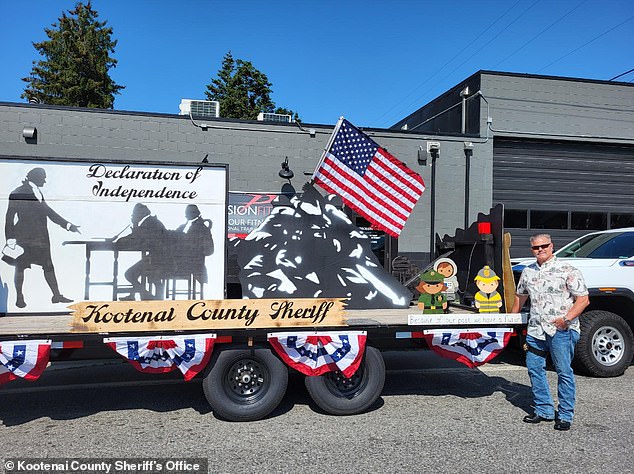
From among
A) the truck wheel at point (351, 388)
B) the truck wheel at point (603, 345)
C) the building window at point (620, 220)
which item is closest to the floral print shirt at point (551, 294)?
the truck wheel at point (351, 388)

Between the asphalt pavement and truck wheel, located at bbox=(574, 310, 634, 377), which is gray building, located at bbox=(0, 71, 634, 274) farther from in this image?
the asphalt pavement

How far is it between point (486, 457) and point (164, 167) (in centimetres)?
462

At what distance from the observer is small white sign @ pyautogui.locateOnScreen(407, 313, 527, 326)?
5.30 metres

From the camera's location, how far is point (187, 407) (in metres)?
5.54

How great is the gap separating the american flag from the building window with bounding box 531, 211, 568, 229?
29.8 feet

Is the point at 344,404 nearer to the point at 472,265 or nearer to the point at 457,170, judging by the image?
the point at 472,265

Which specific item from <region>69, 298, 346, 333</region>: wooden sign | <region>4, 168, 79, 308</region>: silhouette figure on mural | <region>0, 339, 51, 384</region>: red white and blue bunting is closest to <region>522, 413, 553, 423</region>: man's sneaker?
<region>69, 298, 346, 333</region>: wooden sign

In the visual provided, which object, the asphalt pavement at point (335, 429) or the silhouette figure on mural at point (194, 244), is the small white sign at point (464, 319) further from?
the silhouette figure on mural at point (194, 244)

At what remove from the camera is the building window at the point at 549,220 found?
1428 cm

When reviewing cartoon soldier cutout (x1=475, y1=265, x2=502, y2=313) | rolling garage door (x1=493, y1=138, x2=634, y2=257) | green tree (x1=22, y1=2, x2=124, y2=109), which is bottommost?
cartoon soldier cutout (x1=475, y1=265, x2=502, y2=313)

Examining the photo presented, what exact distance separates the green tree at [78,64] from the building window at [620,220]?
25714 mm

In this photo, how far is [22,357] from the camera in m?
4.57

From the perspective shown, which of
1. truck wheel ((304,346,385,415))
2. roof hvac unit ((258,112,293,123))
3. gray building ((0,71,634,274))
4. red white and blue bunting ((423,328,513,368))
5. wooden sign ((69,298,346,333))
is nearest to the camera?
wooden sign ((69,298,346,333))

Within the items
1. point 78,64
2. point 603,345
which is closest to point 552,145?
point 603,345
